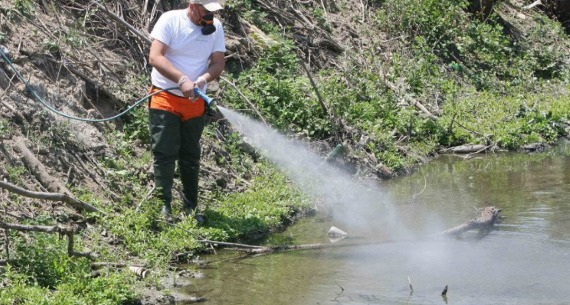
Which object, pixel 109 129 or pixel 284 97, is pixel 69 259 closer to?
pixel 109 129

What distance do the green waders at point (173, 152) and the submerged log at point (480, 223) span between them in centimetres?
237

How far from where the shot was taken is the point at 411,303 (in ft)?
19.6

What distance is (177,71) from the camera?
23.6ft

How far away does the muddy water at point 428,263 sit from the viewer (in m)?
6.18

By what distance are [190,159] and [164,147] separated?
40 cm

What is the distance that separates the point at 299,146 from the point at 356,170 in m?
0.76

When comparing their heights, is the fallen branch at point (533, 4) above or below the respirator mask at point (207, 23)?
below

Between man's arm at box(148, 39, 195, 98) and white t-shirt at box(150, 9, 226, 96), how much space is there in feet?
0.21

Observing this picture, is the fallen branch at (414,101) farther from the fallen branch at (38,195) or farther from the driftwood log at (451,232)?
the fallen branch at (38,195)

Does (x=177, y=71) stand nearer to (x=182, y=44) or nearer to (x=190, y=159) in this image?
(x=182, y=44)

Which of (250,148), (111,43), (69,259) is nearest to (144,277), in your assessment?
(69,259)

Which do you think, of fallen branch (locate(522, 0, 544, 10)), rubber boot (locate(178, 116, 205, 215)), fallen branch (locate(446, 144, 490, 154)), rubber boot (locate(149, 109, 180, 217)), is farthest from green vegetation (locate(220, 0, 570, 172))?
rubber boot (locate(149, 109, 180, 217))

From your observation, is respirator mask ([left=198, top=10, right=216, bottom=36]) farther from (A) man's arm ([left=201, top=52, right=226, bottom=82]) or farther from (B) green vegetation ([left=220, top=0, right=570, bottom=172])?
(B) green vegetation ([left=220, top=0, right=570, bottom=172])

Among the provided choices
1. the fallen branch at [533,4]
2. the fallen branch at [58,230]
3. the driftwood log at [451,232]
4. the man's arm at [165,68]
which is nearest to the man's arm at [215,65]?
the man's arm at [165,68]
